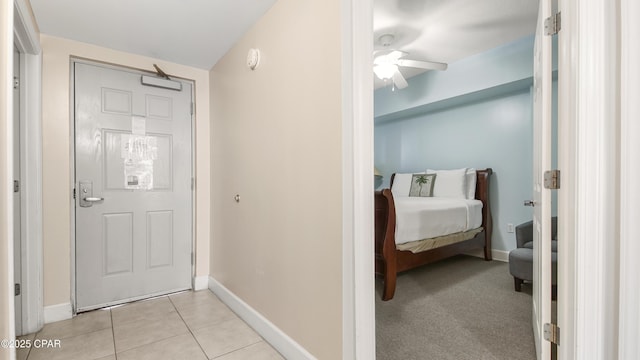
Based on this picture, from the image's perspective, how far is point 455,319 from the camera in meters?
2.18

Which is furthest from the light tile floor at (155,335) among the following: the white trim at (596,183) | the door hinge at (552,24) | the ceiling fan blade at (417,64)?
the ceiling fan blade at (417,64)

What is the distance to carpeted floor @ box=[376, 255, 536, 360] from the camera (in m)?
1.78

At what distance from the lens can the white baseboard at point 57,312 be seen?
88.8 inches

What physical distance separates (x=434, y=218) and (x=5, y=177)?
3220 millimetres

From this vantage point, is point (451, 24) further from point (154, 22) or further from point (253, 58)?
point (154, 22)

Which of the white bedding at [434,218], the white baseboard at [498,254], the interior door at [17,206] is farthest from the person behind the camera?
the white baseboard at [498,254]

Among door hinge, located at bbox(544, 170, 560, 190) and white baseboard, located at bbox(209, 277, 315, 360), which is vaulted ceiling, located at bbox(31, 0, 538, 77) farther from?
white baseboard, located at bbox(209, 277, 315, 360)

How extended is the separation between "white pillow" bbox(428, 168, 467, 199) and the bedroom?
1.00 ft

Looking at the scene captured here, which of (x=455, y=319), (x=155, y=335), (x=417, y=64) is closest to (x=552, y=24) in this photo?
(x=417, y=64)

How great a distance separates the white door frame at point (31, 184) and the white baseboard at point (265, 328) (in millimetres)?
1324

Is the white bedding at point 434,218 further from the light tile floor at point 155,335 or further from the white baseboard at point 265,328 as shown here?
the light tile floor at point 155,335

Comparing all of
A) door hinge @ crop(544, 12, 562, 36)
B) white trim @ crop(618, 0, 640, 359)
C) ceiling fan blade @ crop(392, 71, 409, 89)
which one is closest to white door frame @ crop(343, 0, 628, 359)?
white trim @ crop(618, 0, 640, 359)

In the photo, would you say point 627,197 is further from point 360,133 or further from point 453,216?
point 453,216

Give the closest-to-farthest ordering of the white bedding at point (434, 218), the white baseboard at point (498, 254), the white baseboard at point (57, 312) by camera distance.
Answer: the white baseboard at point (57, 312), the white bedding at point (434, 218), the white baseboard at point (498, 254)
